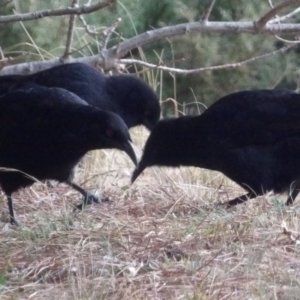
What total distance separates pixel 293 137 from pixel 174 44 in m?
5.38

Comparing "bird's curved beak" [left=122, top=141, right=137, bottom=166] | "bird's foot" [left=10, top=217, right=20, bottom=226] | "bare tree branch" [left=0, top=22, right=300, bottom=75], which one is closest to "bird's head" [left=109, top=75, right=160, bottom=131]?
"bare tree branch" [left=0, top=22, right=300, bottom=75]

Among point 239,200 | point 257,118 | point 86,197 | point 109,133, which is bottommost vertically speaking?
point 86,197

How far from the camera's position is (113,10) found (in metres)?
9.87

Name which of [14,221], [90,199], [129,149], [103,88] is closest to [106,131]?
[129,149]

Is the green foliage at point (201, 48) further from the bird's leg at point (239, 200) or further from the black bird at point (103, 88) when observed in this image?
the bird's leg at point (239, 200)

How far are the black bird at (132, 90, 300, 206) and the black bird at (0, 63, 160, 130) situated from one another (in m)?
0.77

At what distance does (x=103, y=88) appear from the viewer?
6293 millimetres

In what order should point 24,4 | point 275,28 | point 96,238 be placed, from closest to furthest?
1. point 96,238
2. point 275,28
3. point 24,4

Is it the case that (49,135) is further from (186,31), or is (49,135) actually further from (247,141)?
(186,31)

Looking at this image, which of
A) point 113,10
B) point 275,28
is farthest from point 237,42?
point 275,28

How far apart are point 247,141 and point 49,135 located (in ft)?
4.28

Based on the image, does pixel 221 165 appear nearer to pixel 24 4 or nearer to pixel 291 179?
pixel 291 179

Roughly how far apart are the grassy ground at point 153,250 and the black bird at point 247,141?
0.17 metres

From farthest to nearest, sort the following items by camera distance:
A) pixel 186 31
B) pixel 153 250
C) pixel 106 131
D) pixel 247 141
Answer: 1. pixel 186 31
2. pixel 247 141
3. pixel 106 131
4. pixel 153 250
